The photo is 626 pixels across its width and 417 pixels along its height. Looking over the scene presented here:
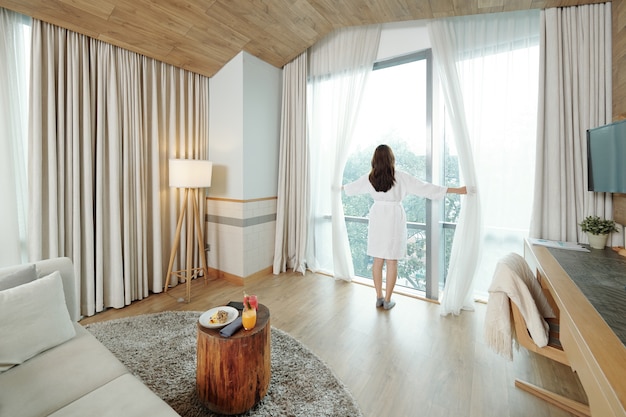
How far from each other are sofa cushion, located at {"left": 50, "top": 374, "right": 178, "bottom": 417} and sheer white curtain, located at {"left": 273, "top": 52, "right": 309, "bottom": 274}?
249cm

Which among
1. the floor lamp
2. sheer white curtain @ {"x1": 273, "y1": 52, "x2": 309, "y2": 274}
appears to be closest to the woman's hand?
sheer white curtain @ {"x1": 273, "y1": 52, "x2": 309, "y2": 274}

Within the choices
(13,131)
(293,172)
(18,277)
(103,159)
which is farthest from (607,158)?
(13,131)

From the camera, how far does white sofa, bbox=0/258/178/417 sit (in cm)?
100

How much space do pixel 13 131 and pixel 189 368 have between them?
2258 mm

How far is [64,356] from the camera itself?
126cm

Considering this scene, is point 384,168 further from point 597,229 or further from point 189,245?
point 189,245

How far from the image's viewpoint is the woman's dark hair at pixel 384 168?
255cm

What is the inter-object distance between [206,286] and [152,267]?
602mm

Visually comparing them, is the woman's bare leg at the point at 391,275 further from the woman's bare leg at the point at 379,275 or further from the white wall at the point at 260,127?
the white wall at the point at 260,127

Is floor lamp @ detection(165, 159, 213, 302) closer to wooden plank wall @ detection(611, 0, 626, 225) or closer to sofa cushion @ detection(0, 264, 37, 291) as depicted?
sofa cushion @ detection(0, 264, 37, 291)

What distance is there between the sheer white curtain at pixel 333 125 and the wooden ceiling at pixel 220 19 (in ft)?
0.77

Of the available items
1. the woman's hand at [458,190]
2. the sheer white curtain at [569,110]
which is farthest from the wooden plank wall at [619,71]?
the woman's hand at [458,190]

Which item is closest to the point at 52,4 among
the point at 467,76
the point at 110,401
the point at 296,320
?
the point at 110,401

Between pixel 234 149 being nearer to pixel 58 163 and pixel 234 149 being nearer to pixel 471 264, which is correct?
pixel 58 163
